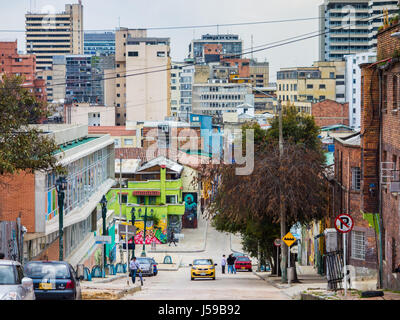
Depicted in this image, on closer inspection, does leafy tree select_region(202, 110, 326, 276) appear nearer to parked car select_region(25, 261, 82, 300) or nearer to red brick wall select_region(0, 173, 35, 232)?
red brick wall select_region(0, 173, 35, 232)

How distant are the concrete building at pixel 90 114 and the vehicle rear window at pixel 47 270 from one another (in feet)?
458

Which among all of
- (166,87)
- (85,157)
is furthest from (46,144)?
(166,87)

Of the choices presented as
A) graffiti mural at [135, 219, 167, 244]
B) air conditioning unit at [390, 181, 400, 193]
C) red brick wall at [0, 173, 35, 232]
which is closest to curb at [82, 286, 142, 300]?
red brick wall at [0, 173, 35, 232]

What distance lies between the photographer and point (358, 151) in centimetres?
3469

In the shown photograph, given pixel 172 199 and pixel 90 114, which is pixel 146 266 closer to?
pixel 172 199

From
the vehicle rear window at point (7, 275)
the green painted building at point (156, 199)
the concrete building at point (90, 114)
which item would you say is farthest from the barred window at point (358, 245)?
the concrete building at point (90, 114)

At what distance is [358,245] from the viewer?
35062 millimetres

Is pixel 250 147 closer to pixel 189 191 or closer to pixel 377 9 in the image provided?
pixel 189 191

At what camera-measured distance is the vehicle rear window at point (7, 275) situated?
15008mm

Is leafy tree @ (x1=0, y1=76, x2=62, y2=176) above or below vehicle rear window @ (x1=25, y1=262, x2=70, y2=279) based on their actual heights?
above

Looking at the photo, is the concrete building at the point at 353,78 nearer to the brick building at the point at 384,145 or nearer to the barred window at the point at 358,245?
the barred window at the point at 358,245

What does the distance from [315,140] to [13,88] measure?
3425 centimetres

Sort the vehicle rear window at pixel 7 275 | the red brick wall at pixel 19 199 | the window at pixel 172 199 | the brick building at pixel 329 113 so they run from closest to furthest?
the vehicle rear window at pixel 7 275 → the red brick wall at pixel 19 199 → the window at pixel 172 199 → the brick building at pixel 329 113

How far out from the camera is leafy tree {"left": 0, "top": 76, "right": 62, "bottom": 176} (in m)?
24.0
